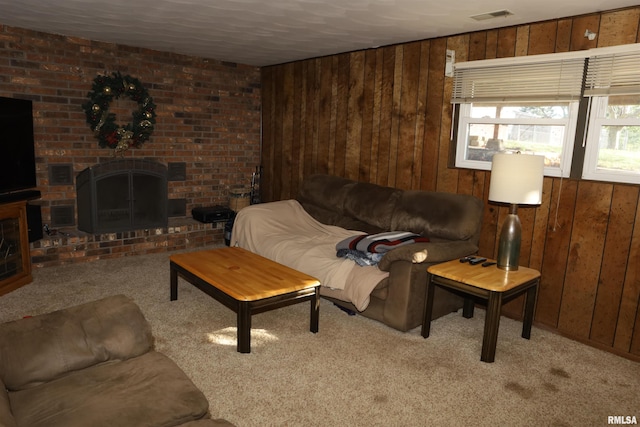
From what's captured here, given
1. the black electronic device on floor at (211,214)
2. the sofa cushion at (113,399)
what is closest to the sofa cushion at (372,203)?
the black electronic device on floor at (211,214)

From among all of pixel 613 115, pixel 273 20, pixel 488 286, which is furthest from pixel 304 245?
pixel 613 115

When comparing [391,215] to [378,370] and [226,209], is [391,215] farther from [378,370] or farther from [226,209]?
[226,209]

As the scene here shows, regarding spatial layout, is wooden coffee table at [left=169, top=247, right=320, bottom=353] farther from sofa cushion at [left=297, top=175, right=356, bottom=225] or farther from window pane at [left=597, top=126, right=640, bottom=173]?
window pane at [left=597, top=126, right=640, bottom=173]

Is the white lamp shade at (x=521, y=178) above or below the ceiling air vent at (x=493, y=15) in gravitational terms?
below

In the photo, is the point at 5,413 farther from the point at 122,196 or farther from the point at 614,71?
the point at 122,196

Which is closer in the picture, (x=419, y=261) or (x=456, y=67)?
(x=419, y=261)

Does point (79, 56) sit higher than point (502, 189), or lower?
higher

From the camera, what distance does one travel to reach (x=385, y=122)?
14.6 ft

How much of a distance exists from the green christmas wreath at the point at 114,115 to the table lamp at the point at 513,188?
12.2ft

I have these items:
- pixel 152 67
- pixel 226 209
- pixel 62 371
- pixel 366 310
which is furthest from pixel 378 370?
pixel 152 67

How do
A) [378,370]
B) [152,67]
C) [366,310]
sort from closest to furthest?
1. [378,370]
2. [366,310]
3. [152,67]

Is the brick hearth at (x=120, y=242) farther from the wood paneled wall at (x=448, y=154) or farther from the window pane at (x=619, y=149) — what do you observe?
the window pane at (x=619, y=149)

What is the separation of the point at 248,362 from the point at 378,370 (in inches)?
31.1

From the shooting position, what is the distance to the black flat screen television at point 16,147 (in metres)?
3.72
